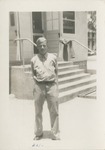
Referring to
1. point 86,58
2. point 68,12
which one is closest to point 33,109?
point 86,58

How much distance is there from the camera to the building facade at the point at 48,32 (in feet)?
3.60

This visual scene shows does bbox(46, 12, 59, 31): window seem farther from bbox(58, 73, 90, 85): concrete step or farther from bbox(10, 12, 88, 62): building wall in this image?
bbox(58, 73, 90, 85): concrete step

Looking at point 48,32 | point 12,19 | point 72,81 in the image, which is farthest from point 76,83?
point 12,19

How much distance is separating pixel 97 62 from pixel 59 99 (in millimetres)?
204

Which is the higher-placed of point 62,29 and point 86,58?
point 62,29

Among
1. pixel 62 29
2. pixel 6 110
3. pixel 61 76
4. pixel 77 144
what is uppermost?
pixel 62 29

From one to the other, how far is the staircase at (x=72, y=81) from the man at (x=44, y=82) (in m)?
0.03

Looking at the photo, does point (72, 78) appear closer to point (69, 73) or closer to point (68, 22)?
point (69, 73)

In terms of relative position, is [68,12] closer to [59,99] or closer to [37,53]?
[37,53]

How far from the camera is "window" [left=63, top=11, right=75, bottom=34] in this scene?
111cm

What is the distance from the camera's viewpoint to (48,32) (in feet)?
3.64

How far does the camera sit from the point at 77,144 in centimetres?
112

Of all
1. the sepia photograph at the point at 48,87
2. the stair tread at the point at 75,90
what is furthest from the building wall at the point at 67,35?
the stair tread at the point at 75,90

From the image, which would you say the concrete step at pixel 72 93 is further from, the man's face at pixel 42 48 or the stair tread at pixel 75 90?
the man's face at pixel 42 48
